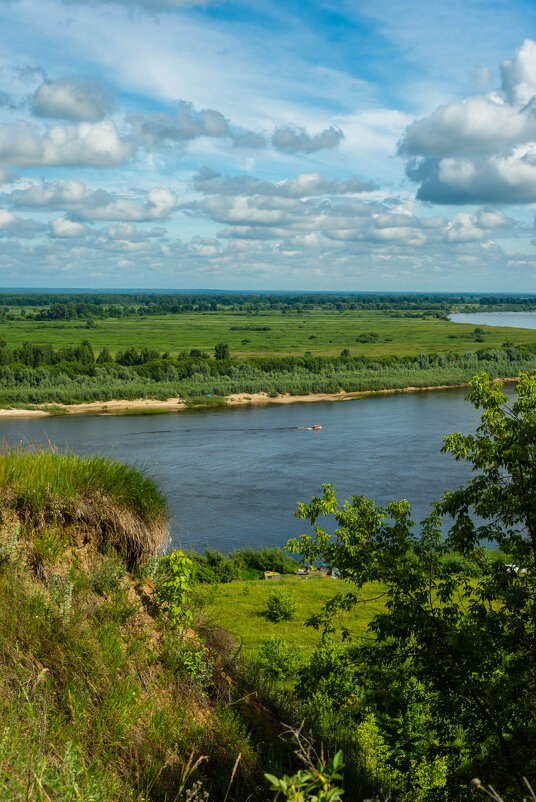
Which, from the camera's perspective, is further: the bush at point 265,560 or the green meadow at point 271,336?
the green meadow at point 271,336

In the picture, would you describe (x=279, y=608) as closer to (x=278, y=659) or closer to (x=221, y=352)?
→ (x=278, y=659)

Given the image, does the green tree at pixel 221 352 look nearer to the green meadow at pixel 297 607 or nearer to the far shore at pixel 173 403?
the far shore at pixel 173 403

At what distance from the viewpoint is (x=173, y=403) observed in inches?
2758

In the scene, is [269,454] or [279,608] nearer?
[279,608]

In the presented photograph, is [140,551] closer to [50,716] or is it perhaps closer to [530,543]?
[50,716]

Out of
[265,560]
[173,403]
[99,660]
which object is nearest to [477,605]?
[99,660]

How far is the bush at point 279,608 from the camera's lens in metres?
22.3

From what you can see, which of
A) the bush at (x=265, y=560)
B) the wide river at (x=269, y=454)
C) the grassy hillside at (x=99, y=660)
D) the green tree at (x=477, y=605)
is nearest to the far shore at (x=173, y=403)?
the wide river at (x=269, y=454)

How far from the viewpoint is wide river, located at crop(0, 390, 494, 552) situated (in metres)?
33.5

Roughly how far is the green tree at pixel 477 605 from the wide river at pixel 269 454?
14666mm

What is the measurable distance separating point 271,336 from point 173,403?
68.8m

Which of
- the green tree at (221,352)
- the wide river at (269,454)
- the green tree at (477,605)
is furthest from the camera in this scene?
the green tree at (221,352)

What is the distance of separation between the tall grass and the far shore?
57.5 metres

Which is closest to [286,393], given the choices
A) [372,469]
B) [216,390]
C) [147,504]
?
[216,390]
